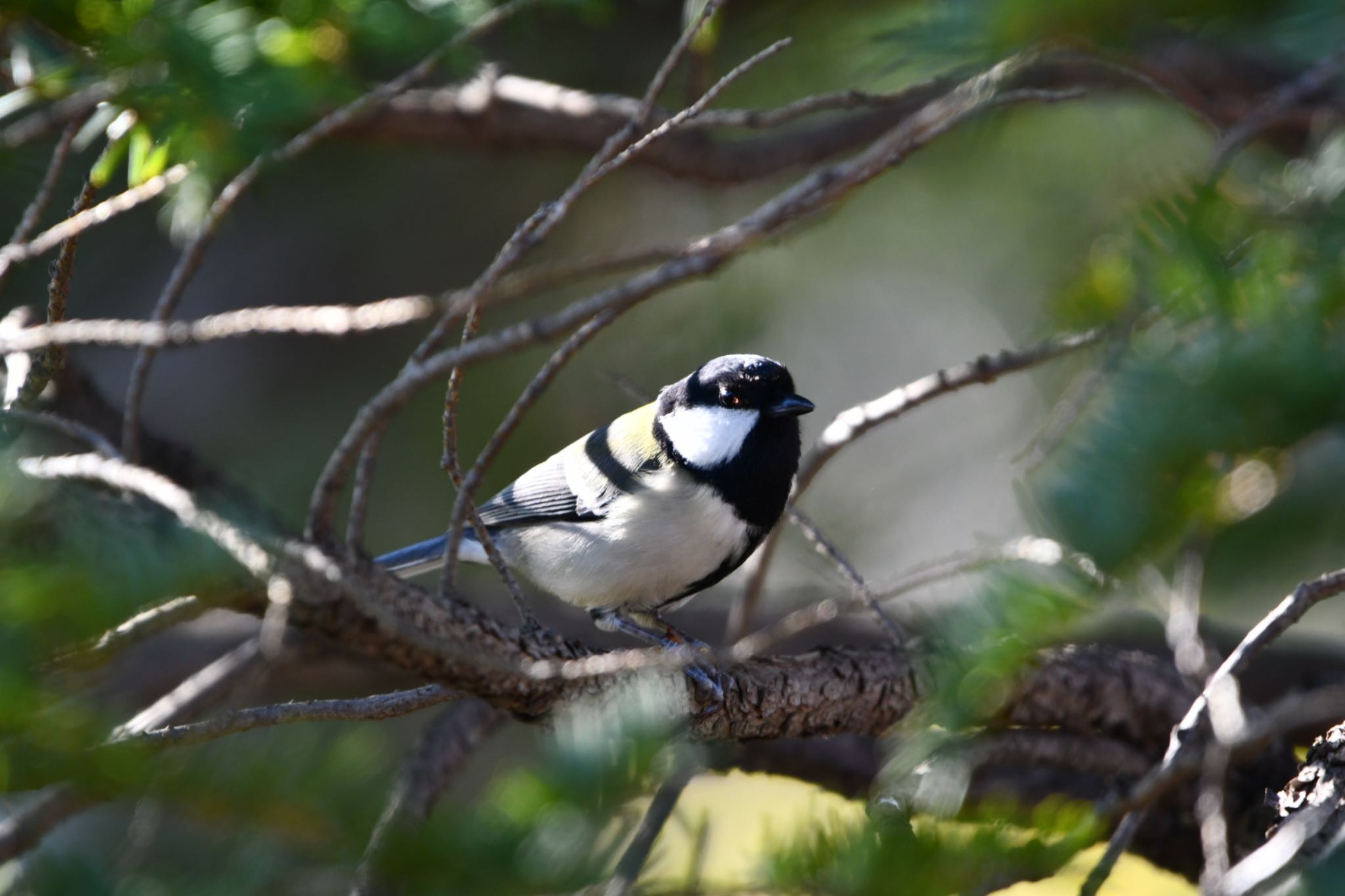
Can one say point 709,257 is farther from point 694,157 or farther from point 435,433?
point 435,433

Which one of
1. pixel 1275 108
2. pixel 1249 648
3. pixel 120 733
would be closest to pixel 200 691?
pixel 120 733

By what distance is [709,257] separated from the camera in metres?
1.13

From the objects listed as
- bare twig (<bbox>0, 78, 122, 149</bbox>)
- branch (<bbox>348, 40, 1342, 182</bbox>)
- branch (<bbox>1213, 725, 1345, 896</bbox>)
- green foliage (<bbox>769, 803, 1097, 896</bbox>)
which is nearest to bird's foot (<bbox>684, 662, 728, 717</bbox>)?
branch (<bbox>1213, 725, 1345, 896</bbox>)

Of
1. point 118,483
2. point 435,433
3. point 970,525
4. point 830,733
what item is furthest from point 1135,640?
point 118,483

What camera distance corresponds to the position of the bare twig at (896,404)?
6.00 feet

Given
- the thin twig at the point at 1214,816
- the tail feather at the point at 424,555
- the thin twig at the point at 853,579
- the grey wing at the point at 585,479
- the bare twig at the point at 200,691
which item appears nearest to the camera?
the thin twig at the point at 1214,816

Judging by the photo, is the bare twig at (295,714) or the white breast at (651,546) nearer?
the bare twig at (295,714)

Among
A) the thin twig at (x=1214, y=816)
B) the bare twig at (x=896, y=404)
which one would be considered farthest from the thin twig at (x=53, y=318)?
the thin twig at (x=1214, y=816)

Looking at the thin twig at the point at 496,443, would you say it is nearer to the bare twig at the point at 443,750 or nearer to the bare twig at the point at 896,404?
the bare twig at the point at 443,750

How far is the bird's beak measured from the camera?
267 cm

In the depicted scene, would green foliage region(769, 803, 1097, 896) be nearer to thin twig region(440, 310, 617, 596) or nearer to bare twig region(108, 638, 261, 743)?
thin twig region(440, 310, 617, 596)

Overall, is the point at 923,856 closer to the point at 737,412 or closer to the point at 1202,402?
the point at 1202,402

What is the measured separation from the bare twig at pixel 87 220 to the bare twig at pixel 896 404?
1.35 m

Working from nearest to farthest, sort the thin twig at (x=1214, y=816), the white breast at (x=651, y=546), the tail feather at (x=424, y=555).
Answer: the thin twig at (x=1214, y=816)
the white breast at (x=651, y=546)
the tail feather at (x=424, y=555)
